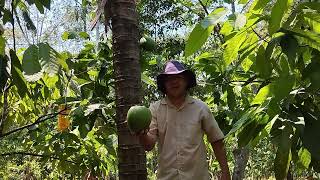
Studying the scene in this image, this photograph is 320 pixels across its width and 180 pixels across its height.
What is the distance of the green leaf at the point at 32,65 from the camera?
4.15 feet

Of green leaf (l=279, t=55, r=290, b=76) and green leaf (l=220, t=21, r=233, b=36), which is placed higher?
green leaf (l=220, t=21, r=233, b=36)

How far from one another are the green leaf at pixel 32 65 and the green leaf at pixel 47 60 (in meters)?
0.01

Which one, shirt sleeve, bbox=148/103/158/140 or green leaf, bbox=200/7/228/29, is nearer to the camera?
green leaf, bbox=200/7/228/29

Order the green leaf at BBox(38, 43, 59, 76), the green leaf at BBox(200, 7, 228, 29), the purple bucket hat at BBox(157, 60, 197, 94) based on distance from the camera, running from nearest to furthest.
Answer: the green leaf at BBox(200, 7, 228, 29)
the green leaf at BBox(38, 43, 59, 76)
the purple bucket hat at BBox(157, 60, 197, 94)

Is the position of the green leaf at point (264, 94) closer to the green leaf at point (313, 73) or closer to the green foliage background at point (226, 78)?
the green foliage background at point (226, 78)

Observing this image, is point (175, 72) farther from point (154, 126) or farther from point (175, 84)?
point (154, 126)

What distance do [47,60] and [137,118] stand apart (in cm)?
44

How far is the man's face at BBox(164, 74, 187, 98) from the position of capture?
228 cm

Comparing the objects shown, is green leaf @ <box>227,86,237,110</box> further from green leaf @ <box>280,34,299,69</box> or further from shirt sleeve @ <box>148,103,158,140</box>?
green leaf @ <box>280,34,299,69</box>

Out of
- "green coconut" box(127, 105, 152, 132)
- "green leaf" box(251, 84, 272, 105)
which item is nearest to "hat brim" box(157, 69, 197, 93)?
"green coconut" box(127, 105, 152, 132)

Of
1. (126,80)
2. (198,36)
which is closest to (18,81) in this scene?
(126,80)

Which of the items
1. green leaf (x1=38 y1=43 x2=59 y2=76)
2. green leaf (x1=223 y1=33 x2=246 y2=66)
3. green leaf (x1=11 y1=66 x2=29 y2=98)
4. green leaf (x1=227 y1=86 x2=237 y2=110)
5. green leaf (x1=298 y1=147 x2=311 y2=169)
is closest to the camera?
green leaf (x1=38 y1=43 x2=59 y2=76)

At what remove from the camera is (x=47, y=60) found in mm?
1319

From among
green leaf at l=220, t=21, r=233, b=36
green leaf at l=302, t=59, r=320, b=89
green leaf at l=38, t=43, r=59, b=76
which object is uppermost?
green leaf at l=220, t=21, r=233, b=36
